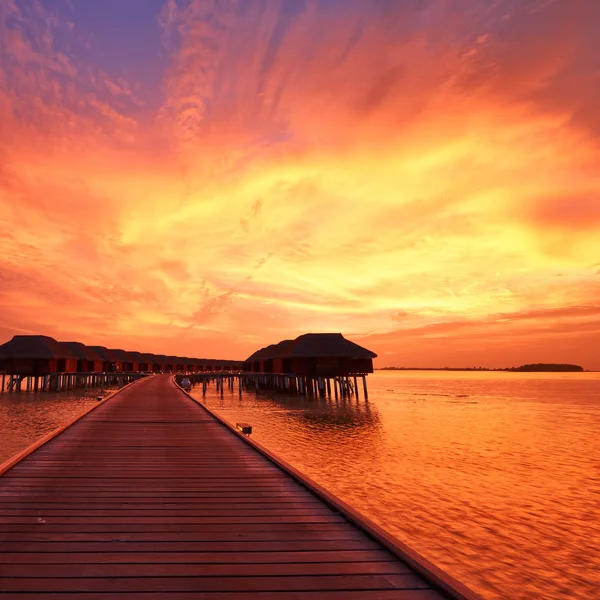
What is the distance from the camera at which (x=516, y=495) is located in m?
12.9

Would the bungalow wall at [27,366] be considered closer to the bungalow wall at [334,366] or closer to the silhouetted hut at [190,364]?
the bungalow wall at [334,366]

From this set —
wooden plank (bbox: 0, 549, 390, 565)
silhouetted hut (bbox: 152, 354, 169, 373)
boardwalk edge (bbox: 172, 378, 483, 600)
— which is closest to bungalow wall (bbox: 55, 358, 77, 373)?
silhouetted hut (bbox: 152, 354, 169, 373)

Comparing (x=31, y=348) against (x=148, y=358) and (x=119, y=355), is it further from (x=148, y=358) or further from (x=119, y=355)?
(x=148, y=358)

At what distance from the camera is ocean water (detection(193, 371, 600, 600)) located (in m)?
8.20

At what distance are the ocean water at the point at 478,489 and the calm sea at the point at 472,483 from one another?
34 mm

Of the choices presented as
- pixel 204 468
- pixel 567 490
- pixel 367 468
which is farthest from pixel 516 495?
pixel 204 468

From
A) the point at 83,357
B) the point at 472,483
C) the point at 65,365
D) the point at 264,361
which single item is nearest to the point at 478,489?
the point at 472,483

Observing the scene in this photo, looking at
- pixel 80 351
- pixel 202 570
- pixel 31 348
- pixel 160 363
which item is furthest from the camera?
pixel 160 363

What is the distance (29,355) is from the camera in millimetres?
48375

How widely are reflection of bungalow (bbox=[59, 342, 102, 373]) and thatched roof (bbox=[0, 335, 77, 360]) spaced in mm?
6469

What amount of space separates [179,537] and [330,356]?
4053 centimetres

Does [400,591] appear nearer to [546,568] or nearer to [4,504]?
[4,504]

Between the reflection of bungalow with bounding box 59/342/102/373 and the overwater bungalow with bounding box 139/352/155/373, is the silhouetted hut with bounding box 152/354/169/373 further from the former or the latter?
the reflection of bungalow with bounding box 59/342/102/373

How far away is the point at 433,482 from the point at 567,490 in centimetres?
407
